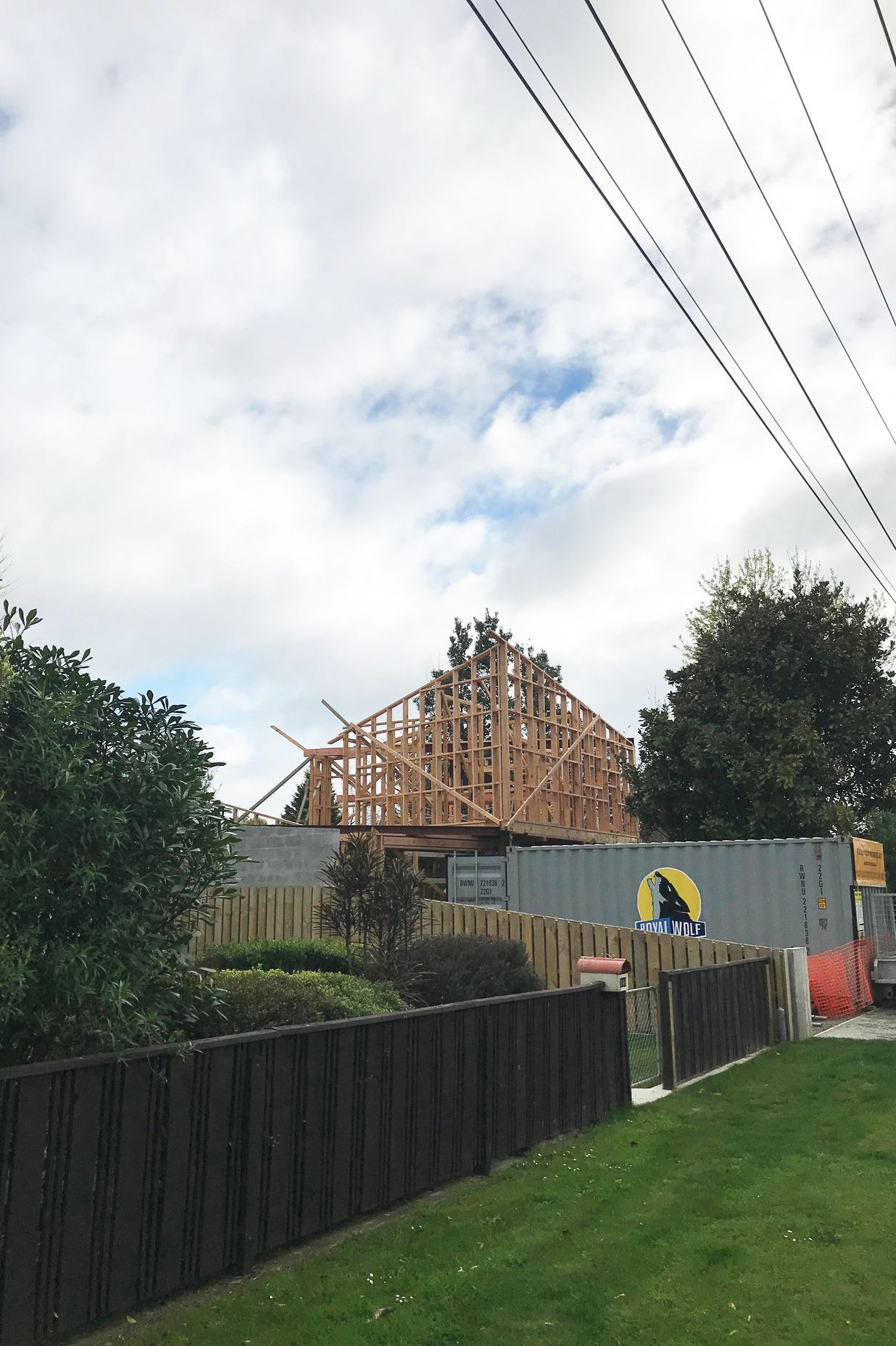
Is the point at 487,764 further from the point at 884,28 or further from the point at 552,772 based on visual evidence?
the point at 884,28

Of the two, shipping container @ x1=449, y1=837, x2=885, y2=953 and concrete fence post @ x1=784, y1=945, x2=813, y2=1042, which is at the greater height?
Answer: shipping container @ x1=449, y1=837, x2=885, y2=953

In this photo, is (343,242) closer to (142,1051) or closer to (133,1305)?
(142,1051)

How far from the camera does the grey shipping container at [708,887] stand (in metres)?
16.5

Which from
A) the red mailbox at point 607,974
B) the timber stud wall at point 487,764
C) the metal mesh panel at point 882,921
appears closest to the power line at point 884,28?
the red mailbox at point 607,974

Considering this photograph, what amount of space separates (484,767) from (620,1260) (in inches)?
905

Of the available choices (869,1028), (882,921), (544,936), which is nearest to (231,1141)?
(544,936)

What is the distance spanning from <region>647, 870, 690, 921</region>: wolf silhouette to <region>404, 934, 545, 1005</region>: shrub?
19.7 ft

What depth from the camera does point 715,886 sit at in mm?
17531

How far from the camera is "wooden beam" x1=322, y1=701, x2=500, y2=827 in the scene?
2697 cm

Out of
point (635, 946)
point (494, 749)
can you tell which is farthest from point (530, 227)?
point (494, 749)

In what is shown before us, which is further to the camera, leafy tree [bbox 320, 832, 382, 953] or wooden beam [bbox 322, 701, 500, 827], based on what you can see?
wooden beam [bbox 322, 701, 500, 827]

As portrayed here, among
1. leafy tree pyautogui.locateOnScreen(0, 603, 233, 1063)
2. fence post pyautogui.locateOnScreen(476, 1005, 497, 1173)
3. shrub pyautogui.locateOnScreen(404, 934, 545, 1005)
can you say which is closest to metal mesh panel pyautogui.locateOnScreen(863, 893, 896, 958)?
shrub pyautogui.locateOnScreen(404, 934, 545, 1005)

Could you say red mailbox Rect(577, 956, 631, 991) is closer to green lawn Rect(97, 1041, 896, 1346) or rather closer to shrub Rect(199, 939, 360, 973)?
green lawn Rect(97, 1041, 896, 1346)

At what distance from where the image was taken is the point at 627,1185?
646 cm
